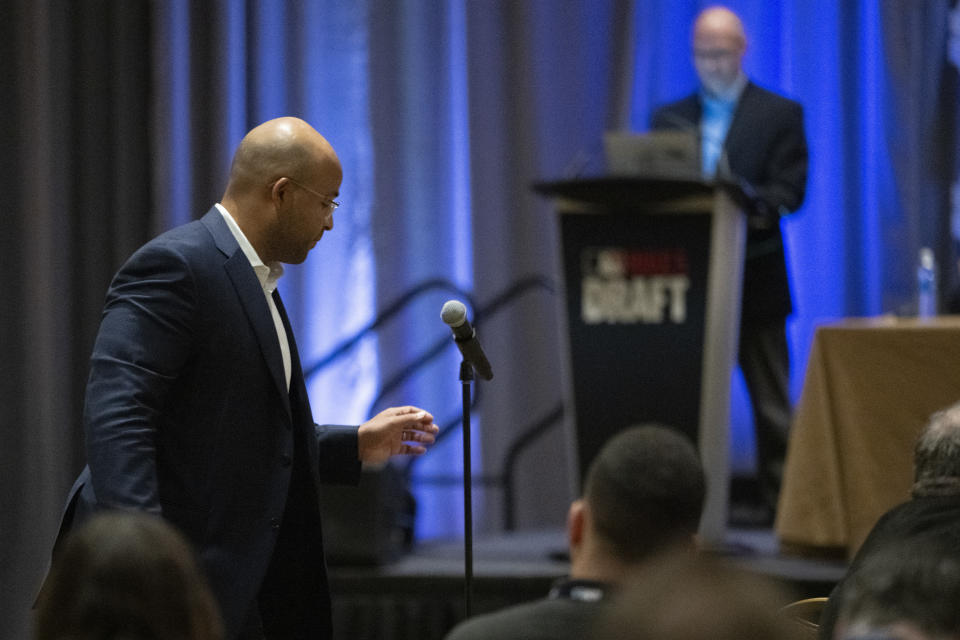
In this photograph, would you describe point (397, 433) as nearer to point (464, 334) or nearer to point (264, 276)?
point (464, 334)

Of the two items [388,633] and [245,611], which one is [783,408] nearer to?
[388,633]

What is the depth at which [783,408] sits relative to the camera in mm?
5367

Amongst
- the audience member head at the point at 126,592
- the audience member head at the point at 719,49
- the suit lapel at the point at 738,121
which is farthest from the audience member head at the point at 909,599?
the audience member head at the point at 719,49

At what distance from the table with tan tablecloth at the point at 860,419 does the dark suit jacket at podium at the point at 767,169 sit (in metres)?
0.74

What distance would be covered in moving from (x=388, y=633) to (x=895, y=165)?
11.3ft

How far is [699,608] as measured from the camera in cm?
109

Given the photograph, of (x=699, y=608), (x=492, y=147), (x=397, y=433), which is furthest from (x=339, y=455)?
(x=492, y=147)

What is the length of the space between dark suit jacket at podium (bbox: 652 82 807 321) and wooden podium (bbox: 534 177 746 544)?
0.90 meters

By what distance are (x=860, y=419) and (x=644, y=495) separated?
2795mm

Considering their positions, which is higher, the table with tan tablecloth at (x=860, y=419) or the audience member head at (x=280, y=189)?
the audience member head at (x=280, y=189)

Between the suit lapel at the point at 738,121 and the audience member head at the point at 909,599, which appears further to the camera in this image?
the suit lapel at the point at 738,121

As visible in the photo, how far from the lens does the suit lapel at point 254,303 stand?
9.04 feet

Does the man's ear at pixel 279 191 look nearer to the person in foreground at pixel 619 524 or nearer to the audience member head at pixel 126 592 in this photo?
the person in foreground at pixel 619 524

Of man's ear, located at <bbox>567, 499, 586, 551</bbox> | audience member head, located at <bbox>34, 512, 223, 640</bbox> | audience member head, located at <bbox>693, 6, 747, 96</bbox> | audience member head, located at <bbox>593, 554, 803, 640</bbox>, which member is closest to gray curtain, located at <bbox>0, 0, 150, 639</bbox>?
audience member head, located at <bbox>693, 6, 747, 96</bbox>
